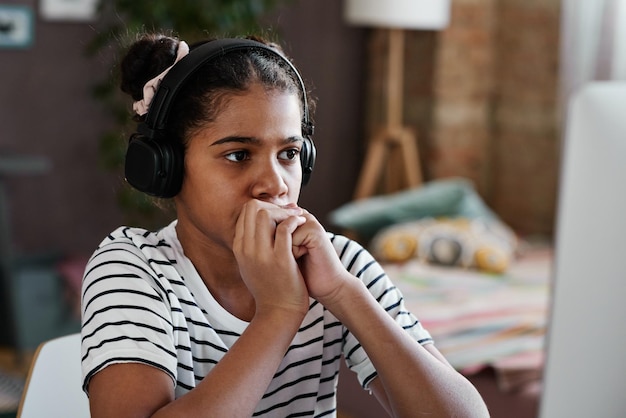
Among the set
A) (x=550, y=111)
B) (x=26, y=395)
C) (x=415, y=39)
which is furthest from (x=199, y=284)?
(x=415, y=39)

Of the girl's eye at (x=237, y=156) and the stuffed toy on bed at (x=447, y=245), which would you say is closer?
the girl's eye at (x=237, y=156)

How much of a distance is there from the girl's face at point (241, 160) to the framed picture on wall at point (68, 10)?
2.92m

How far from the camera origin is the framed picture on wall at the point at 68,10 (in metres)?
3.87

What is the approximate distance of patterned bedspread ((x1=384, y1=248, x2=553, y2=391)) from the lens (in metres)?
2.29

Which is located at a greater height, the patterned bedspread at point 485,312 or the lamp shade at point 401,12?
the lamp shade at point 401,12

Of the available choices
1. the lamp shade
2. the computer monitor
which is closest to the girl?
the computer monitor

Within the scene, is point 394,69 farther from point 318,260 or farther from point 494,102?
point 318,260

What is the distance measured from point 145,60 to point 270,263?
359mm

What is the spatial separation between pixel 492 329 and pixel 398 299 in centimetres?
132

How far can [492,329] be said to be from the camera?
249cm

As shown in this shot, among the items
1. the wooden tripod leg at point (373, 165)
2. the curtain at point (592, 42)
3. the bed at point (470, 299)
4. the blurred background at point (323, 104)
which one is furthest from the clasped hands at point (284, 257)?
the wooden tripod leg at point (373, 165)

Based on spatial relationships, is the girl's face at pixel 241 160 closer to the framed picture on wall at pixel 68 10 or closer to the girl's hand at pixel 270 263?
the girl's hand at pixel 270 263

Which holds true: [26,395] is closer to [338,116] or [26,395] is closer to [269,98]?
[269,98]

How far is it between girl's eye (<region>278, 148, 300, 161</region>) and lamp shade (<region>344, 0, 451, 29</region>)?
9.49ft
